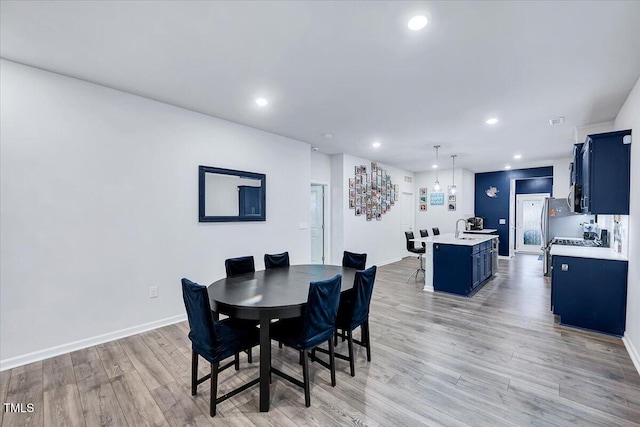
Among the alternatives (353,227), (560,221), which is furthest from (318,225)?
(560,221)

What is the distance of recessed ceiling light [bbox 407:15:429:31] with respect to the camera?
1.93m

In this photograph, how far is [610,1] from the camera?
70.1 inches

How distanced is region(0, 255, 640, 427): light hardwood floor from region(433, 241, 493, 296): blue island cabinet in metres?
1.16

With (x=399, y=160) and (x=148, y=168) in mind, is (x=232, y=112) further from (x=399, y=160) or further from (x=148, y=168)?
Answer: (x=399, y=160)

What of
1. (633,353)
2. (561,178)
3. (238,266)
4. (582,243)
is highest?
(561,178)

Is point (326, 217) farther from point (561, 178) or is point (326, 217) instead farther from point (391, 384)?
point (561, 178)

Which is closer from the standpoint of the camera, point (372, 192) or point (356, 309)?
point (356, 309)

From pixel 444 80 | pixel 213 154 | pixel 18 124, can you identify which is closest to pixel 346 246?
pixel 213 154

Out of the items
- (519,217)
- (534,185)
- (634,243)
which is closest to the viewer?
(634,243)

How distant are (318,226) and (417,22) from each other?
15.4ft

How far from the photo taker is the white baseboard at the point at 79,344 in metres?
2.56

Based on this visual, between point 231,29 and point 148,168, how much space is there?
2.04m

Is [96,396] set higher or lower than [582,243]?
lower

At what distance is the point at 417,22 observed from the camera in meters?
1.98
